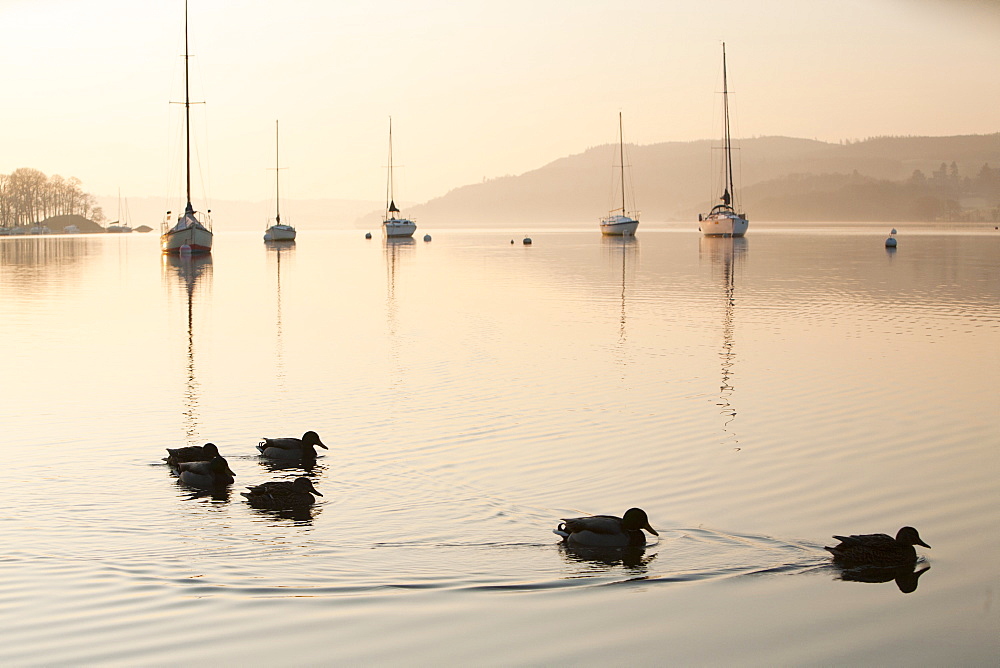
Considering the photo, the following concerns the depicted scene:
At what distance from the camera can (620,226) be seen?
13800 centimetres

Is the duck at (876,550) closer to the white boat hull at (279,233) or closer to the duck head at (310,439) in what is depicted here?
the duck head at (310,439)

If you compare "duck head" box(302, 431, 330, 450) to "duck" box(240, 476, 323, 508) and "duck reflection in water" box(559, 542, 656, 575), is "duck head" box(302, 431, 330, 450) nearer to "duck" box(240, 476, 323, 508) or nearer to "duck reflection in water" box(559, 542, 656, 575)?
"duck" box(240, 476, 323, 508)

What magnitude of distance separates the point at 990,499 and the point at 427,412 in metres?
10.1

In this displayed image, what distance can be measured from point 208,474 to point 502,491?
13.5 ft

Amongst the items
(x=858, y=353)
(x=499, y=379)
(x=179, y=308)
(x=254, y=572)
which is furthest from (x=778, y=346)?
(x=179, y=308)

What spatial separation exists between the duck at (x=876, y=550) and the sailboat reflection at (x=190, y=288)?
10943 mm

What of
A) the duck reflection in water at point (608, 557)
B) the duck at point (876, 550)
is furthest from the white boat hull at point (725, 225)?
the duck reflection in water at point (608, 557)

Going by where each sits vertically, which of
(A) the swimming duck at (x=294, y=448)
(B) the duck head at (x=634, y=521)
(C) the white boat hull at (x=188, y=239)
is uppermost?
(C) the white boat hull at (x=188, y=239)

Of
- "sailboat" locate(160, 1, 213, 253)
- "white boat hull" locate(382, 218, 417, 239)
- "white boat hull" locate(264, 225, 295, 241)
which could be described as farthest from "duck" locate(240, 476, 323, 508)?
"white boat hull" locate(382, 218, 417, 239)

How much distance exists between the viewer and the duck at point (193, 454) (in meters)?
15.9

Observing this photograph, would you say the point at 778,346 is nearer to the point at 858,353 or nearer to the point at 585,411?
the point at 858,353

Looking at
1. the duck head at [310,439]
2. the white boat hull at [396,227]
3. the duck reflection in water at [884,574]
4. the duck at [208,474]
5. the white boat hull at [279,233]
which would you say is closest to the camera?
the duck reflection in water at [884,574]

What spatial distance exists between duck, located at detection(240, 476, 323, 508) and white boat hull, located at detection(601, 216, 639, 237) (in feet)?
409

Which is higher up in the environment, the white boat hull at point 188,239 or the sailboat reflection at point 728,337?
the white boat hull at point 188,239
